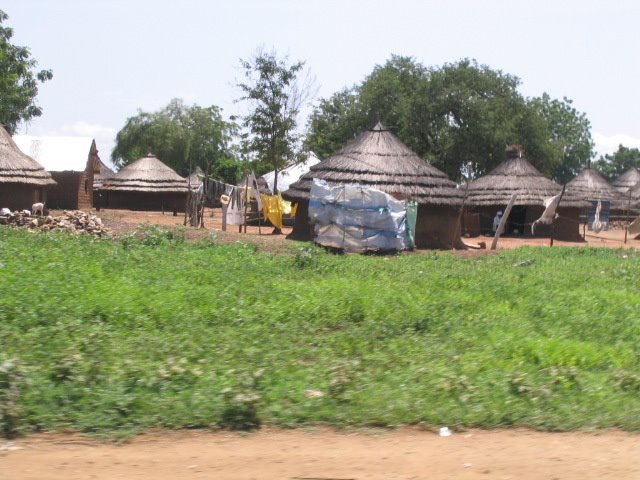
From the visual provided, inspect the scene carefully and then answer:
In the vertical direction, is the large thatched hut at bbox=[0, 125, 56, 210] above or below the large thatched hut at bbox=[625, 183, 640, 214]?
below

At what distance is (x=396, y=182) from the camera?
23344 mm

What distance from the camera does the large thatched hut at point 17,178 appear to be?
89.4ft

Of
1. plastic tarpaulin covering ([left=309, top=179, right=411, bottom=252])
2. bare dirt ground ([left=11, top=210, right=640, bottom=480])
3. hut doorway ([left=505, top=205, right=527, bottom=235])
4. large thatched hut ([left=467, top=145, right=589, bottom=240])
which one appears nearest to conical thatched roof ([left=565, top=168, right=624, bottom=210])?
hut doorway ([left=505, top=205, right=527, bottom=235])

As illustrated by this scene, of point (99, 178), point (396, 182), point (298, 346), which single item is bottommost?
point (298, 346)

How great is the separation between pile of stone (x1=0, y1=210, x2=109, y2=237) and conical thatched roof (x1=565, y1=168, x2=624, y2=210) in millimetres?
32429

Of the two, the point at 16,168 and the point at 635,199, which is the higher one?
the point at 635,199

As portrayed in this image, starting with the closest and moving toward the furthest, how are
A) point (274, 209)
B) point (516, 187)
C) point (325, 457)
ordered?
point (325, 457) → point (274, 209) → point (516, 187)

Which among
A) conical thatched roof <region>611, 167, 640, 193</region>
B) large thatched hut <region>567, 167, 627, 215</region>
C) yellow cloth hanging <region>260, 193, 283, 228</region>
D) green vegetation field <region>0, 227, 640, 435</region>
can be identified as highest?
conical thatched roof <region>611, 167, 640, 193</region>

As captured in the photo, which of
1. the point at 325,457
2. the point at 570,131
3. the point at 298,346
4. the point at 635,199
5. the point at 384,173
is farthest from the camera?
the point at 570,131

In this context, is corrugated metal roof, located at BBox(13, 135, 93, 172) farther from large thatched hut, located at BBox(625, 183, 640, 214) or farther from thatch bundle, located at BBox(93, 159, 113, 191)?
large thatched hut, located at BBox(625, 183, 640, 214)

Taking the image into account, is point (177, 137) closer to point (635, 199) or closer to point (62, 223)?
point (635, 199)

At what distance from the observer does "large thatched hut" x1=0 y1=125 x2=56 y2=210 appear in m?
27.2

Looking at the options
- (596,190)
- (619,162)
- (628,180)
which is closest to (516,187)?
(596,190)

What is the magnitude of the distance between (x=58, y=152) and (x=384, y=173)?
18107 mm
